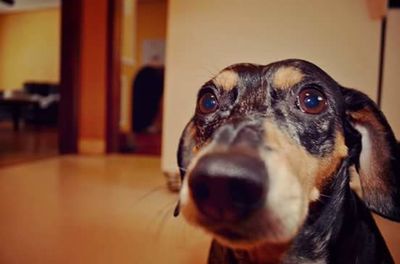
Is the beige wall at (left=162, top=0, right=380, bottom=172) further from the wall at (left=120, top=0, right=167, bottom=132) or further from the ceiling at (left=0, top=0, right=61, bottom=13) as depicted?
the ceiling at (left=0, top=0, right=61, bottom=13)

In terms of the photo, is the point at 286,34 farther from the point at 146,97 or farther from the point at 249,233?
the point at 146,97

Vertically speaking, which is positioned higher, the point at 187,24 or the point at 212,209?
the point at 187,24

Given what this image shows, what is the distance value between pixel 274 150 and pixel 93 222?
121 cm

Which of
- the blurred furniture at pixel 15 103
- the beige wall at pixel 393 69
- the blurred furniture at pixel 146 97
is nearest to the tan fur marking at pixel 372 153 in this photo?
the beige wall at pixel 393 69

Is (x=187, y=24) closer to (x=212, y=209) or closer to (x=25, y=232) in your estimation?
(x=212, y=209)

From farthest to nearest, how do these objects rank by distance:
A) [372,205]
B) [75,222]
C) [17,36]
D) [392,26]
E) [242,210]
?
[17,36] < [75,222] < [372,205] < [392,26] < [242,210]

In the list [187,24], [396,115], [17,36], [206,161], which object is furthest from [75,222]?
[17,36]

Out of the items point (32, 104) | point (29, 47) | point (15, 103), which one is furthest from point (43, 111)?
point (29, 47)

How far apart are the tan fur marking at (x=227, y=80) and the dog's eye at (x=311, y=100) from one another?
0.50 feet

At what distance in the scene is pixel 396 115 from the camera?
749 millimetres

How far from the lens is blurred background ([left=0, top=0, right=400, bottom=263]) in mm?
699

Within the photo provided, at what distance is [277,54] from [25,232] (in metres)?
1.22

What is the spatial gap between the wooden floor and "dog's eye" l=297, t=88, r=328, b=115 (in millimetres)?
486

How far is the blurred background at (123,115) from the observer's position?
699mm
